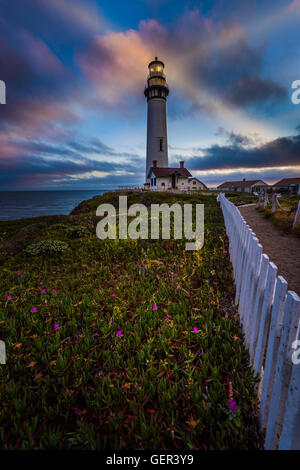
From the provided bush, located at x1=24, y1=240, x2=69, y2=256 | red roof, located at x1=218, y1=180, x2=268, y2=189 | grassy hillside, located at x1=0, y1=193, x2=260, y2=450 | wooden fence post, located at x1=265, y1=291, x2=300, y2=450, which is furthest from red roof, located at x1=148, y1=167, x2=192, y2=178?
red roof, located at x1=218, y1=180, x2=268, y2=189

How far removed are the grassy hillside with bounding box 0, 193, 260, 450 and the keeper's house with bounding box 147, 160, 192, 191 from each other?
33.2m

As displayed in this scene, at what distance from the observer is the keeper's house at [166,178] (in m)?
36.6

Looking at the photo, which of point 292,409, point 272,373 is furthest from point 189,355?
point 292,409

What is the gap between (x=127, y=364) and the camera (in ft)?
7.75

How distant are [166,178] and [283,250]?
33.1 meters

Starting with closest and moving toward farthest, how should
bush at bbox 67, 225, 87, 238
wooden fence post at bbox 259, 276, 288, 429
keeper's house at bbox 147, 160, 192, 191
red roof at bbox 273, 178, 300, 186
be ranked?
wooden fence post at bbox 259, 276, 288, 429 < bush at bbox 67, 225, 87, 238 < keeper's house at bbox 147, 160, 192, 191 < red roof at bbox 273, 178, 300, 186

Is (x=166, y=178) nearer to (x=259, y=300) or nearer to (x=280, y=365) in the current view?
(x=259, y=300)

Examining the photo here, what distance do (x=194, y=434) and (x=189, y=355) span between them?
76cm

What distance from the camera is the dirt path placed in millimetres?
4179

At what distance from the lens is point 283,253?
218 inches

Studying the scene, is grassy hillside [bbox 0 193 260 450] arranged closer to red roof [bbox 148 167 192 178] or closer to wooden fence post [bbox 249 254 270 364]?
wooden fence post [bbox 249 254 270 364]

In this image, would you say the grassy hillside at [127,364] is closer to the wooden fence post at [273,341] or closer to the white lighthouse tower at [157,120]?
the wooden fence post at [273,341]
